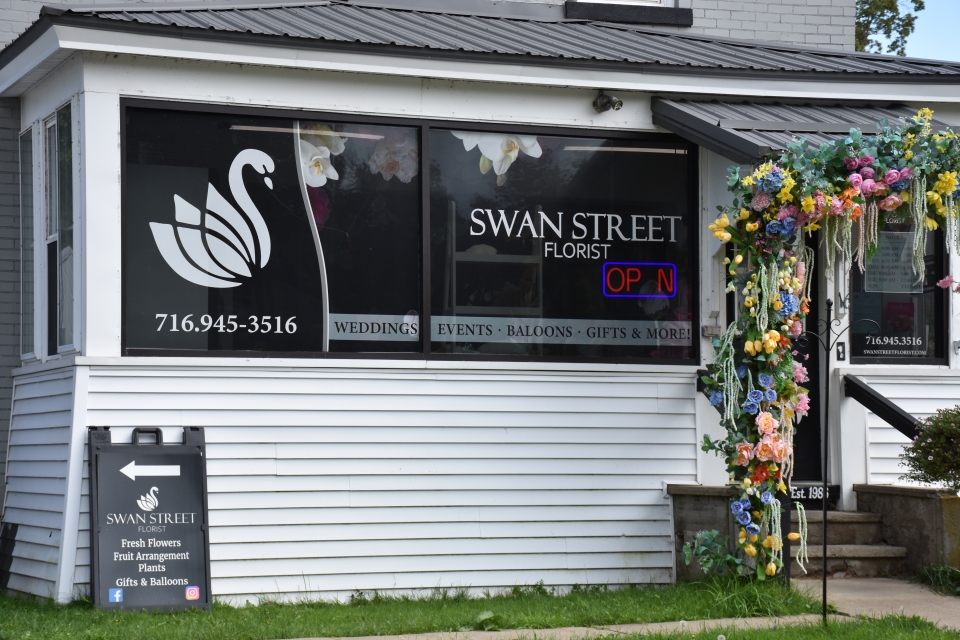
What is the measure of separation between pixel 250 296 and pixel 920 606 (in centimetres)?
500

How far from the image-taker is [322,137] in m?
8.69

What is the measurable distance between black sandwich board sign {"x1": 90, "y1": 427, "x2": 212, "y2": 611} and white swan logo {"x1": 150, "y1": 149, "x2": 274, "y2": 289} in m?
1.14

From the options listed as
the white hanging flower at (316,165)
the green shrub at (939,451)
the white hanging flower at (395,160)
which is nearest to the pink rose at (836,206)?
the green shrub at (939,451)

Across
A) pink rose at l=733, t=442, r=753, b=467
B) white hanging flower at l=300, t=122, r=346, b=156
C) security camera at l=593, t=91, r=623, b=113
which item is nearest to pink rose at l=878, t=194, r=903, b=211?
pink rose at l=733, t=442, r=753, b=467

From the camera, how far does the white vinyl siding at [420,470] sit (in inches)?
323

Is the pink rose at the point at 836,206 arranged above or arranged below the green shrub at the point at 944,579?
above

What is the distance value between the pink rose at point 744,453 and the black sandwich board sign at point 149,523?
3631mm

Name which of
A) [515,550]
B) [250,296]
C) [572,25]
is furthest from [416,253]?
[572,25]

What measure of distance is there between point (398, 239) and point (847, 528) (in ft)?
13.3

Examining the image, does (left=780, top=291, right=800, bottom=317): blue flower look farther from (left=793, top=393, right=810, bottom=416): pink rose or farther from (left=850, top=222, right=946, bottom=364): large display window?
(left=850, top=222, right=946, bottom=364): large display window

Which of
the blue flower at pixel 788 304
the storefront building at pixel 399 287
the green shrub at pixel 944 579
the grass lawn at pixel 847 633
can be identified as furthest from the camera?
the storefront building at pixel 399 287

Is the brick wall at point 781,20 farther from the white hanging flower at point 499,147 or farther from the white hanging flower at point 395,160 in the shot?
the white hanging flower at point 395,160

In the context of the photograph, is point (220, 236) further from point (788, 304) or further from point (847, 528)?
point (847, 528)

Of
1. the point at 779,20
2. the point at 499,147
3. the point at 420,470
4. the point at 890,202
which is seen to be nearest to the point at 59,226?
the point at 420,470
